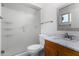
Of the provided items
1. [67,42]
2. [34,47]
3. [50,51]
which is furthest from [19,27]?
[67,42]

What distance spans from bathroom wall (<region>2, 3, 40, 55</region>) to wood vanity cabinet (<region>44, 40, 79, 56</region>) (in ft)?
0.66

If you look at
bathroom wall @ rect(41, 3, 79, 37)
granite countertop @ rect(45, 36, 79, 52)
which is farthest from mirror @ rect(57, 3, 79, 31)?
granite countertop @ rect(45, 36, 79, 52)

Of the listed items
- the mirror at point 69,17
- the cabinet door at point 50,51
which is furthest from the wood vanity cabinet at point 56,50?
the mirror at point 69,17

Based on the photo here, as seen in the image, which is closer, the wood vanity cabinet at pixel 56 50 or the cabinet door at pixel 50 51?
the wood vanity cabinet at pixel 56 50

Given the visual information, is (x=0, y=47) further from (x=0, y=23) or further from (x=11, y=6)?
(x=11, y=6)

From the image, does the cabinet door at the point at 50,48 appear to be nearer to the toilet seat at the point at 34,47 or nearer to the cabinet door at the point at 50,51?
the cabinet door at the point at 50,51

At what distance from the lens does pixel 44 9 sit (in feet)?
4.74

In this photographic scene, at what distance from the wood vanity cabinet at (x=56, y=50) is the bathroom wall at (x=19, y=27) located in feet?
0.66

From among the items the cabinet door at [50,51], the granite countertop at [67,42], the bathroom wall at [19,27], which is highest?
the bathroom wall at [19,27]

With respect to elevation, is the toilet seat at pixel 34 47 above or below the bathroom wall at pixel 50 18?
below

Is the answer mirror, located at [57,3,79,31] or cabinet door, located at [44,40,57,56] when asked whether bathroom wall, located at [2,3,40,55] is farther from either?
mirror, located at [57,3,79,31]

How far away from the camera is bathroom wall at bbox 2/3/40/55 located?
1349 millimetres

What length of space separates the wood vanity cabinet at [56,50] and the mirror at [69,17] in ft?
1.02

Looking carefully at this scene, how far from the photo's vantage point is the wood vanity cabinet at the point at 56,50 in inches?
45.7
